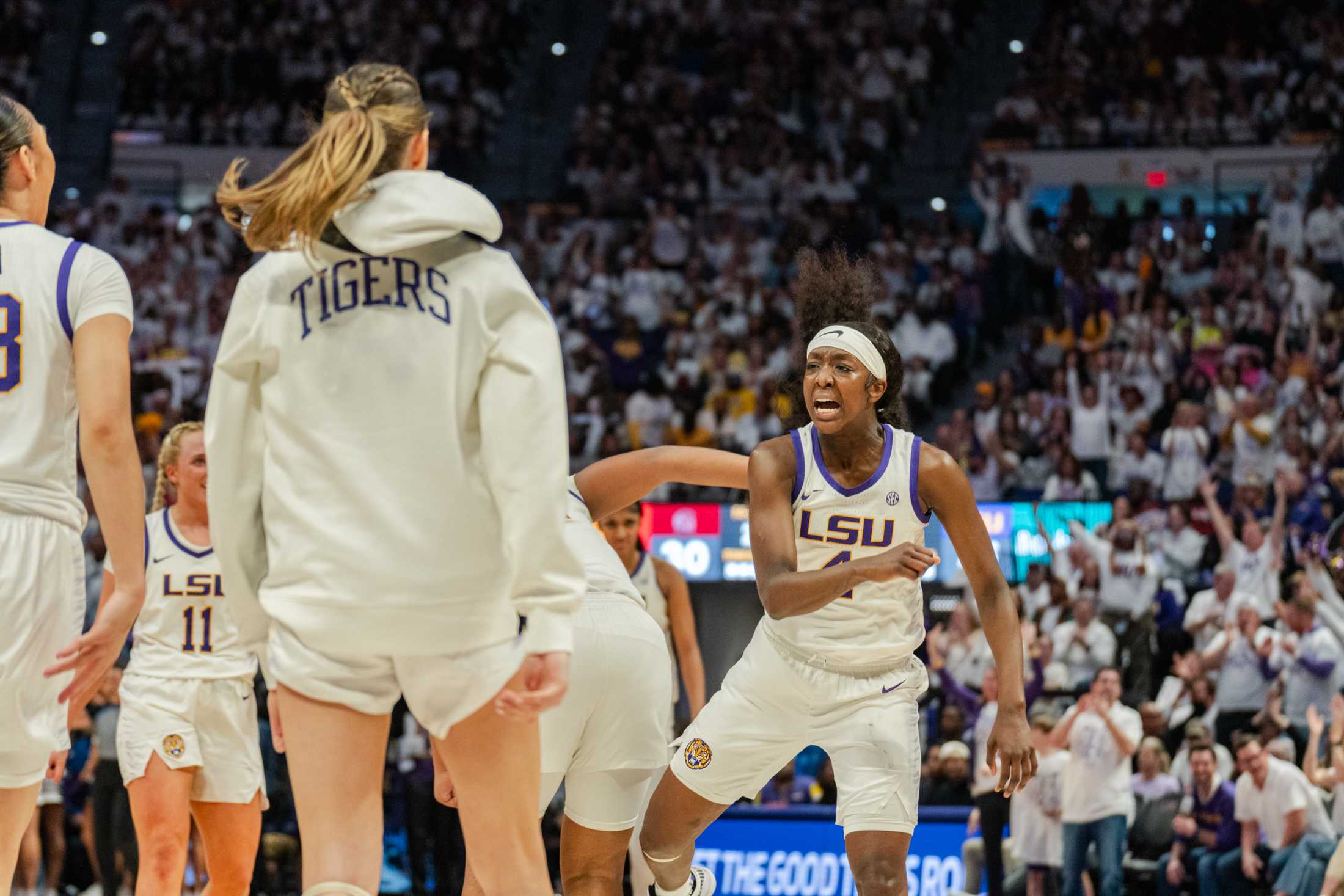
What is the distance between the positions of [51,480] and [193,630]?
6.53 ft

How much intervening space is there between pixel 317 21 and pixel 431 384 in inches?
837

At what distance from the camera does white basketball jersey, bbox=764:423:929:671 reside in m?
5.19

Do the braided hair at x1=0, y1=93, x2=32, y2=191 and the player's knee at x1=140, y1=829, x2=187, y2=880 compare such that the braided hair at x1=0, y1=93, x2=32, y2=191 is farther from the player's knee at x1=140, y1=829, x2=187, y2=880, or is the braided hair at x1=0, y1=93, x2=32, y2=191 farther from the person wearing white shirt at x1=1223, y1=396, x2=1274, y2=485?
the person wearing white shirt at x1=1223, y1=396, x2=1274, y2=485

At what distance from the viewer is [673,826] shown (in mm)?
5328

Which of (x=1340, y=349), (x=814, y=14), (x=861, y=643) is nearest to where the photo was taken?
(x=861, y=643)

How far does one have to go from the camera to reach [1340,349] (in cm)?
1496

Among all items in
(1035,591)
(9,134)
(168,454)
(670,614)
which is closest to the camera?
(9,134)

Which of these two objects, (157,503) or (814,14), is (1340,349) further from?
(157,503)

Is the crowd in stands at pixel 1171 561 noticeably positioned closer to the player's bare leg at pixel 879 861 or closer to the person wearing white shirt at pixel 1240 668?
the person wearing white shirt at pixel 1240 668

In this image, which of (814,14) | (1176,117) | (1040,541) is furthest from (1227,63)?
(1040,541)

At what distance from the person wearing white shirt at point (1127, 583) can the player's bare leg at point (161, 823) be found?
8.08m

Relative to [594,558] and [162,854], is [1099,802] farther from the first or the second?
[162,854]

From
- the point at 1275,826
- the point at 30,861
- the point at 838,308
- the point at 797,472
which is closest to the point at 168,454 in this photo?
the point at 797,472

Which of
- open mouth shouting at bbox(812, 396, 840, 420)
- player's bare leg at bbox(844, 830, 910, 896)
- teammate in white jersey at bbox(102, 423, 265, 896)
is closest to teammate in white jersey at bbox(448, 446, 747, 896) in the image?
player's bare leg at bbox(844, 830, 910, 896)
